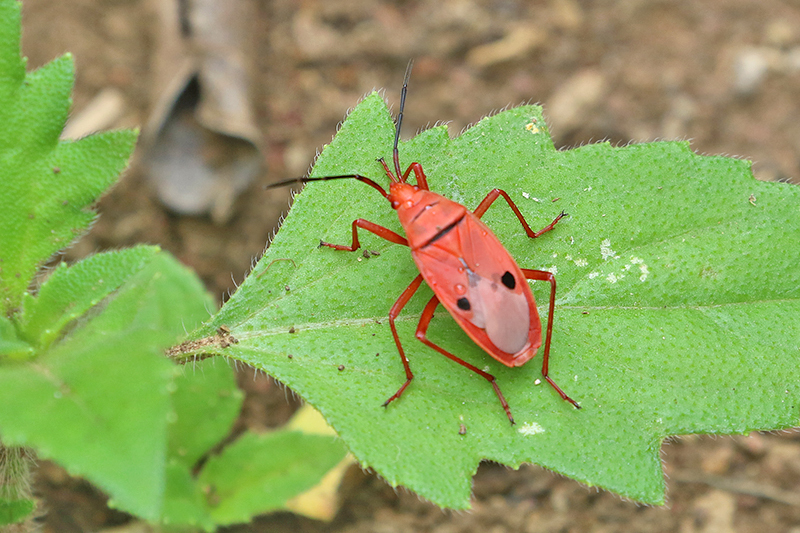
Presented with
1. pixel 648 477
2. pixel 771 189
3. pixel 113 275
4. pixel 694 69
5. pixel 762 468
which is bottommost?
pixel 762 468

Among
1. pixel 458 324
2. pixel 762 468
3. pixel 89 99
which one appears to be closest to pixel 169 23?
pixel 89 99

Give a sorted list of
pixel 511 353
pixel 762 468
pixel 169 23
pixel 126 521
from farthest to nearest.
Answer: pixel 169 23 → pixel 762 468 → pixel 126 521 → pixel 511 353

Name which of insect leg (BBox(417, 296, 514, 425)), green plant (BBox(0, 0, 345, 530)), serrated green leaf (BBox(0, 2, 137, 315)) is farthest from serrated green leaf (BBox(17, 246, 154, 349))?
insect leg (BBox(417, 296, 514, 425))

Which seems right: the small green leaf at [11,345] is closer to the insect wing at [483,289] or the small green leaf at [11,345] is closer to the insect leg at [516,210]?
the insect wing at [483,289]

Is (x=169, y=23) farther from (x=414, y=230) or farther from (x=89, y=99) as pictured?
(x=414, y=230)

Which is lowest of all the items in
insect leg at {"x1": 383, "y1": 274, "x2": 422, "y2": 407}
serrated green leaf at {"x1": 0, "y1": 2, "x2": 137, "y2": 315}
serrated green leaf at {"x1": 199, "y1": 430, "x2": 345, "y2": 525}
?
serrated green leaf at {"x1": 199, "y1": 430, "x2": 345, "y2": 525}

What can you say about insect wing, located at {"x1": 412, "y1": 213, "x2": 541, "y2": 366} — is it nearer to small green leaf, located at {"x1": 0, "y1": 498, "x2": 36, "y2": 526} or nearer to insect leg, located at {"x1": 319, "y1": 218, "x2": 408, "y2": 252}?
insect leg, located at {"x1": 319, "y1": 218, "x2": 408, "y2": 252}

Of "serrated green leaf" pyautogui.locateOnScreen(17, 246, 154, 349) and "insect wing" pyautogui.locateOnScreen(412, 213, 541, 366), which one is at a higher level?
→ "serrated green leaf" pyautogui.locateOnScreen(17, 246, 154, 349)
